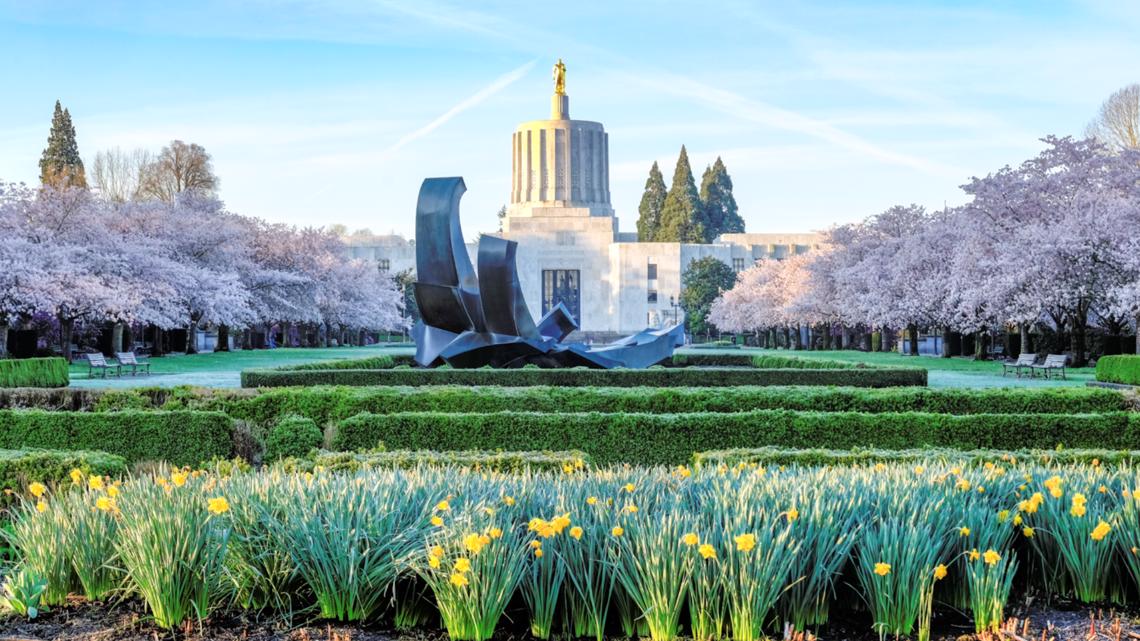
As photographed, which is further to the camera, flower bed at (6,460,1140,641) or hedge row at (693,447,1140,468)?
hedge row at (693,447,1140,468)

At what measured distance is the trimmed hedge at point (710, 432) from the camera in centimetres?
962

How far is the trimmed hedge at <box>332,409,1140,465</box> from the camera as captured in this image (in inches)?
379

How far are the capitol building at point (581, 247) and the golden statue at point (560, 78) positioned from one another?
23cm

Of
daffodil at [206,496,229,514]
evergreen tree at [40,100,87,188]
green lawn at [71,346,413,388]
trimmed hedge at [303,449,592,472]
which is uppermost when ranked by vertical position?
evergreen tree at [40,100,87,188]

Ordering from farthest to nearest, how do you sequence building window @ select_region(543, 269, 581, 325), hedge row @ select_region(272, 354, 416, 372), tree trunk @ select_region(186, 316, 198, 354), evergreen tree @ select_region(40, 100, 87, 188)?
1. building window @ select_region(543, 269, 581, 325)
2. evergreen tree @ select_region(40, 100, 87, 188)
3. tree trunk @ select_region(186, 316, 198, 354)
4. hedge row @ select_region(272, 354, 416, 372)

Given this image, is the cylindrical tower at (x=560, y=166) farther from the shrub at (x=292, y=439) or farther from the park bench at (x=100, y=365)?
the shrub at (x=292, y=439)

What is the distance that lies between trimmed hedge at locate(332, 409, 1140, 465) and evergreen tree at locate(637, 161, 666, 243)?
273 ft

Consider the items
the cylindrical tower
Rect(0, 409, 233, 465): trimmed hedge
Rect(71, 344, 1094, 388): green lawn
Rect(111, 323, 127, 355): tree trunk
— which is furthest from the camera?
the cylindrical tower

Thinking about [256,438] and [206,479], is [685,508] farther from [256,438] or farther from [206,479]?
[256,438]

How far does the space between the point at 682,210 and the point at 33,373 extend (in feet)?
234

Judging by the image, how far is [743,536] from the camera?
3527mm

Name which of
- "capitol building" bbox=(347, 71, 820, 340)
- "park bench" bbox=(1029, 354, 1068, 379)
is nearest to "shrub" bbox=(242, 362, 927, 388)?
"park bench" bbox=(1029, 354, 1068, 379)

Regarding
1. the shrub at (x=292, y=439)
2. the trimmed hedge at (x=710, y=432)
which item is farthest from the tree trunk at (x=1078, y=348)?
the shrub at (x=292, y=439)

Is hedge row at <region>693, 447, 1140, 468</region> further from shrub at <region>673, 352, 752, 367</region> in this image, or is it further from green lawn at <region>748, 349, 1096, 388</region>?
shrub at <region>673, 352, 752, 367</region>
